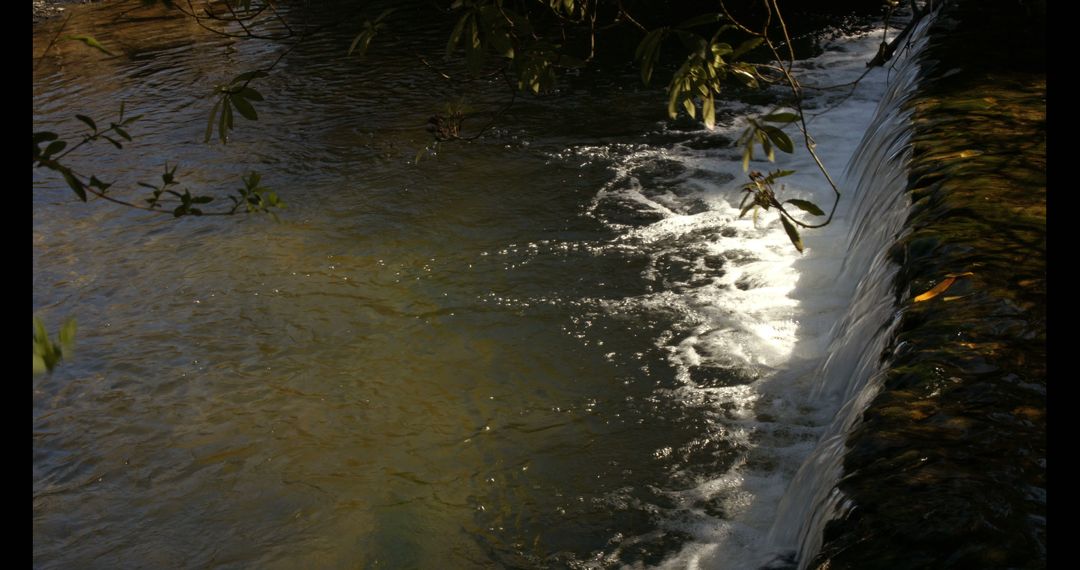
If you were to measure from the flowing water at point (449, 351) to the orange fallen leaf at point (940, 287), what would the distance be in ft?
1.21

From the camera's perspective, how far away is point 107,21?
539 inches

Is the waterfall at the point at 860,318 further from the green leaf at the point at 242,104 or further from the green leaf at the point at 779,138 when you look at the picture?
the green leaf at the point at 242,104

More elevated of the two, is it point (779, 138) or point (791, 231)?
point (779, 138)

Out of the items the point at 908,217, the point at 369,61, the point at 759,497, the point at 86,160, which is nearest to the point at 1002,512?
the point at 759,497

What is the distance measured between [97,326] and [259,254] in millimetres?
1120

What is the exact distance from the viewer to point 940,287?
3.59 meters

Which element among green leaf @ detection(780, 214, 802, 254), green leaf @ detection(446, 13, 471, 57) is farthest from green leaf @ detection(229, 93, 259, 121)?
green leaf @ detection(780, 214, 802, 254)

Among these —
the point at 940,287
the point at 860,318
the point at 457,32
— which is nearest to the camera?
the point at 457,32

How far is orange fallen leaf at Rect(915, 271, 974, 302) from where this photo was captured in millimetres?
3568

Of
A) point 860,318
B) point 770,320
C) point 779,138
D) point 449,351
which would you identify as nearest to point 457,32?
point 779,138

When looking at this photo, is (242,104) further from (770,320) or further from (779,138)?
(770,320)

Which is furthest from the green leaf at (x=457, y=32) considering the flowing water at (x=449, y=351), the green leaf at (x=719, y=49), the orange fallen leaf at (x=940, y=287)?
the orange fallen leaf at (x=940, y=287)

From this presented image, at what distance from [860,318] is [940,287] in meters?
0.72

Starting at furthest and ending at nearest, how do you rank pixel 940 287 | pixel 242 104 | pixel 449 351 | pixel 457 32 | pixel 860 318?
pixel 449 351 → pixel 860 318 → pixel 940 287 → pixel 242 104 → pixel 457 32
